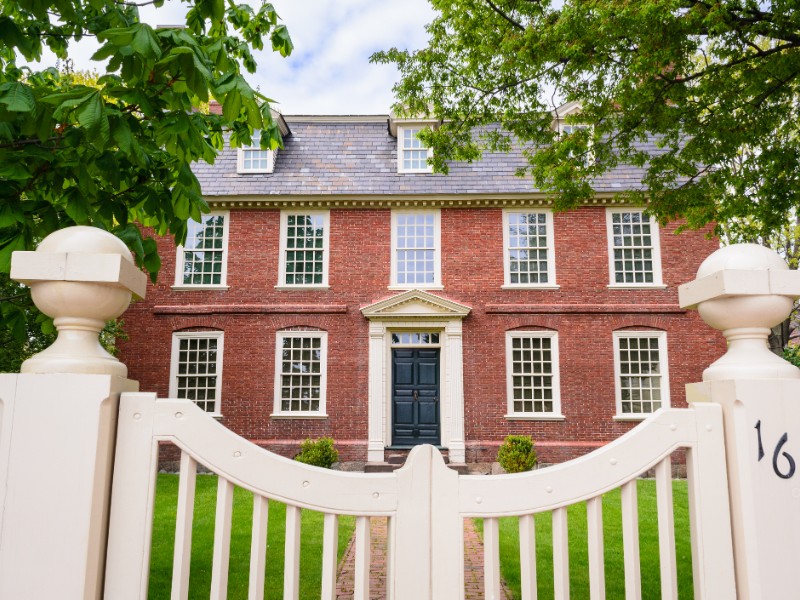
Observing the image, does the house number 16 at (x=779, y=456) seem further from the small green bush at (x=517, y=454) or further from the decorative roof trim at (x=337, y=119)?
the decorative roof trim at (x=337, y=119)

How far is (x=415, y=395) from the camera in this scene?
15.9m

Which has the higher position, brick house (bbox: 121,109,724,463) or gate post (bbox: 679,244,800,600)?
brick house (bbox: 121,109,724,463)

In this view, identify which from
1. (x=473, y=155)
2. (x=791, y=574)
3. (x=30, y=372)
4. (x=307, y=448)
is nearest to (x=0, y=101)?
(x=30, y=372)

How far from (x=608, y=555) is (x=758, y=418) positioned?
234 inches

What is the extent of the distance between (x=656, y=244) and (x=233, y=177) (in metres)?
12.5

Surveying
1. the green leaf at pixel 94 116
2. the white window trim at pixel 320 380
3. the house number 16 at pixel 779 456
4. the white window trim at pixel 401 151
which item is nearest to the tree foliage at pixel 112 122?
the green leaf at pixel 94 116

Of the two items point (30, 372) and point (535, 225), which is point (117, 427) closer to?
point (30, 372)

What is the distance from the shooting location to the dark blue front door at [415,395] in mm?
15719

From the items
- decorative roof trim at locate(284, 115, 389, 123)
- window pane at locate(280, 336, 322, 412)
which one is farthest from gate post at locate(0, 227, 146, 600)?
decorative roof trim at locate(284, 115, 389, 123)

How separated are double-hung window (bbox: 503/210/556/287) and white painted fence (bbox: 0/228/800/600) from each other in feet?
47.0

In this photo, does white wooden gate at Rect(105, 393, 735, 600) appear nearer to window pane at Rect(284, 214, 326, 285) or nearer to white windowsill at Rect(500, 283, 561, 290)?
white windowsill at Rect(500, 283, 561, 290)

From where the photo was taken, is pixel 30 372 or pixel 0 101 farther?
pixel 0 101

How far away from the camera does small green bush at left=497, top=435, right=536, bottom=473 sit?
1396cm

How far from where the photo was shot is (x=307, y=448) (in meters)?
14.3
